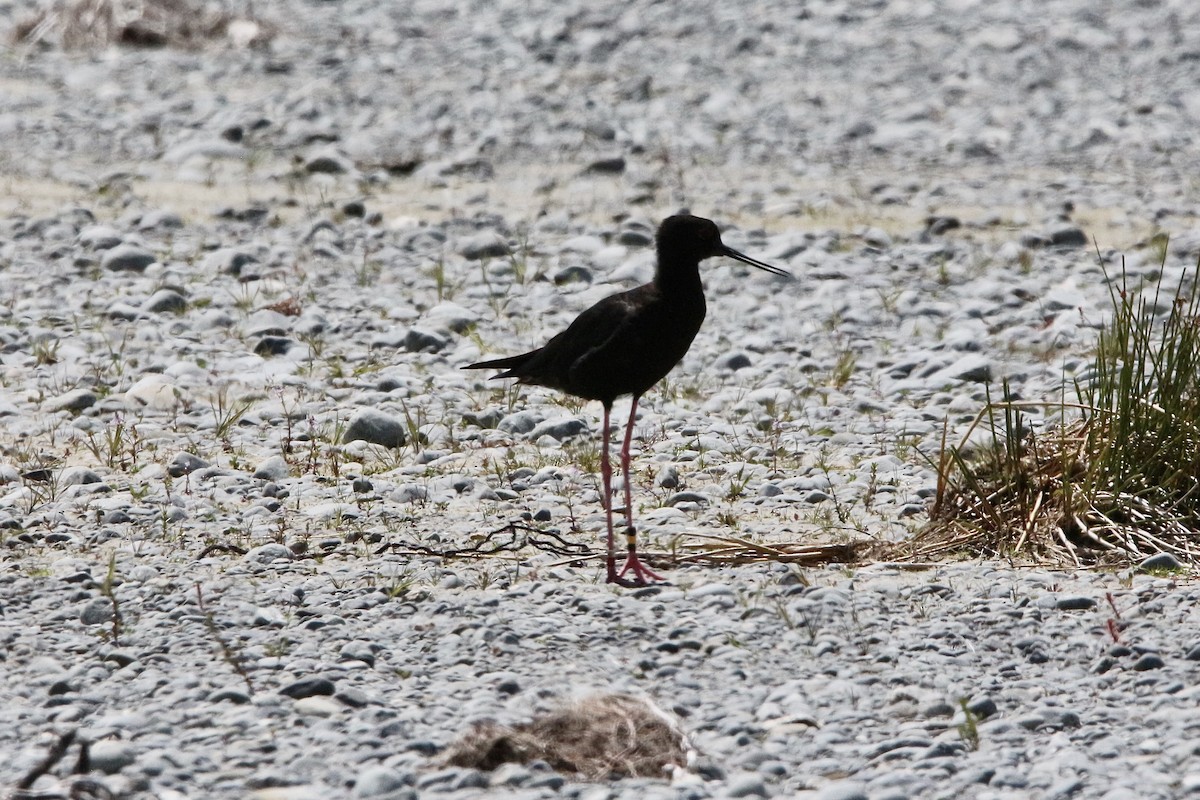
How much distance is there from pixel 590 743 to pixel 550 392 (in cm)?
415

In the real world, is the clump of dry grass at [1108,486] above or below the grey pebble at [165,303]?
below

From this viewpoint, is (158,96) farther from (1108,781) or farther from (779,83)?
(1108,781)

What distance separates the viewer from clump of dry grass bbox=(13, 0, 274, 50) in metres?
18.0

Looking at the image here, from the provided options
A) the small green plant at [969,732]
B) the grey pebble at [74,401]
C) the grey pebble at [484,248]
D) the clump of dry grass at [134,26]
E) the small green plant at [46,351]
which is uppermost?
the clump of dry grass at [134,26]

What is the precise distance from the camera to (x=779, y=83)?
1611cm

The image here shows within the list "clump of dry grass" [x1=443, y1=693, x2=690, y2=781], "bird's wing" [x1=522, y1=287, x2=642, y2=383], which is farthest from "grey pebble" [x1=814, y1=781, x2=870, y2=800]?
"bird's wing" [x1=522, y1=287, x2=642, y2=383]

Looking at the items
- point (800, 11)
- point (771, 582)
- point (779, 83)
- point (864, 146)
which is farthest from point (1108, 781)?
point (800, 11)

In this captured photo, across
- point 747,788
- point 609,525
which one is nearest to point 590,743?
point 747,788

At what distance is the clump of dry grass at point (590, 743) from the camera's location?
4688 mm

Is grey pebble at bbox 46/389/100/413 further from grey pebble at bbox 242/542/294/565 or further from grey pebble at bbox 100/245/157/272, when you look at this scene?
grey pebble at bbox 100/245/157/272

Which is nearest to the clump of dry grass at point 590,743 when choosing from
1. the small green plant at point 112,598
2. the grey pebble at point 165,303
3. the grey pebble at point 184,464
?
the small green plant at point 112,598

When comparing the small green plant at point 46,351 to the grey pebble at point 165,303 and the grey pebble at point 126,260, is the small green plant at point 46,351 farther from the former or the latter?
the grey pebble at point 126,260

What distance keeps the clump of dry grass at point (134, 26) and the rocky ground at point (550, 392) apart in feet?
0.71

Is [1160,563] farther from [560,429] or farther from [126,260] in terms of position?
[126,260]
